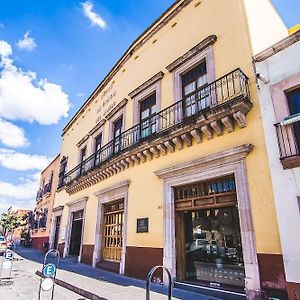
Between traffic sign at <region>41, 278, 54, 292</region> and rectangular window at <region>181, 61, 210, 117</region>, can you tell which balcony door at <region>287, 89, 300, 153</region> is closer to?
rectangular window at <region>181, 61, 210, 117</region>

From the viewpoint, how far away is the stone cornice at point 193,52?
7.61 m

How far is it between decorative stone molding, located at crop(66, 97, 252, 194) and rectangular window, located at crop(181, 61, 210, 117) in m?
0.95

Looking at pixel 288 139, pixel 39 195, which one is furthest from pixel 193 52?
pixel 39 195

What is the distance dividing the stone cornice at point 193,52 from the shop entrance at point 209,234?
4.19 meters

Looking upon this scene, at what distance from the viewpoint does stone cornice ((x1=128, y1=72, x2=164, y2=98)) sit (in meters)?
9.31

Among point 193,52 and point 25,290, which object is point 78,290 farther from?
point 193,52

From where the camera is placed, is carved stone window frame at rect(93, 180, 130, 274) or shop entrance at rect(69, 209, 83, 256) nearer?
carved stone window frame at rect(93, 180, 130, 274)

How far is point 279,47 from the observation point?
576 cm

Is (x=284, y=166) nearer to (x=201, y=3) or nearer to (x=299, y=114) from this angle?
(x=299, y=114)

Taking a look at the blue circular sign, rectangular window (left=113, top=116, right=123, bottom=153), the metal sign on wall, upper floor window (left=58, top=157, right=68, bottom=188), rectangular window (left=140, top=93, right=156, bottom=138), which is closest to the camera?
the blue circular sign

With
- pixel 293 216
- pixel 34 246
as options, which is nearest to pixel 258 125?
pixel 293 216

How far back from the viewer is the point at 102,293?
234 inches

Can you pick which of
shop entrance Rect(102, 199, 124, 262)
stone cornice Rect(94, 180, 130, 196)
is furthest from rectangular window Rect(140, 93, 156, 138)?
shop entrance Rect(102, 199, 124, 262)

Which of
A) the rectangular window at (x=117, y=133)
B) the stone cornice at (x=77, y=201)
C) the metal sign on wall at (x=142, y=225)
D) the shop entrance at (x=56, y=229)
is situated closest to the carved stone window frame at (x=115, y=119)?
the rectangular window at (x=117, y=133)
